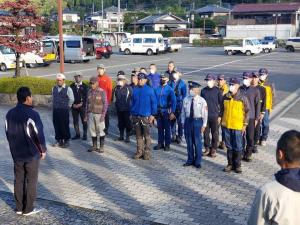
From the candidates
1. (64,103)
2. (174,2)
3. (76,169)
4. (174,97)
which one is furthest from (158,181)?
(174,2)

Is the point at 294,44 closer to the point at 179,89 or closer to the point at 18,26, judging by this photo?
the point at 18,26

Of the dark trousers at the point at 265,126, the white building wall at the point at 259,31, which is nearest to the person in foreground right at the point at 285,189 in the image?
the dark trousers at the point at 265,126

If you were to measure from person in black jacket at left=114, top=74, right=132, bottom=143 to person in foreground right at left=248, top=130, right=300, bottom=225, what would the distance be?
7.29 m

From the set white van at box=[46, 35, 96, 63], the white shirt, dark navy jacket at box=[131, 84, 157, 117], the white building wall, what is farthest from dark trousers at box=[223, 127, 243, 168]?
the white building wall

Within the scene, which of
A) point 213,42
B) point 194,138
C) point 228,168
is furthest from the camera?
point 213,42

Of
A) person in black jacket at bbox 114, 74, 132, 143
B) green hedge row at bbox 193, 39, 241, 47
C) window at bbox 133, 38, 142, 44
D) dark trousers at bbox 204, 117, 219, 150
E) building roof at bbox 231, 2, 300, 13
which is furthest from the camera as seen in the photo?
building roof at bbox 231, 2, 300, 13

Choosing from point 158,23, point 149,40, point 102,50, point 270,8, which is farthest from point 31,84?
point 158,23

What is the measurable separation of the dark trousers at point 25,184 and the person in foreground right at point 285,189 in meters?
3.93

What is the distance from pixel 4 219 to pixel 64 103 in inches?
158

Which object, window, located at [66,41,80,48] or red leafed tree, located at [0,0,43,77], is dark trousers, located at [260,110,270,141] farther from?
window, located at [66,41,80,48]

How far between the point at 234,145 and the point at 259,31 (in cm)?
6172

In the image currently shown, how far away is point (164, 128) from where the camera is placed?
30.8 ft

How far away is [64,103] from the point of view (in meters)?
9.57

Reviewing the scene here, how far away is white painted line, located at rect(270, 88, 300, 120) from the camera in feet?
43.4
